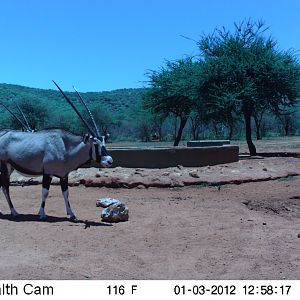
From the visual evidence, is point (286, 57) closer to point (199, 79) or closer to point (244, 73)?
point (244, 73)

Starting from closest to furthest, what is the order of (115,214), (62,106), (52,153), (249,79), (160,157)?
(115,214), (52,153), (160,157), (249,79), (62,106)

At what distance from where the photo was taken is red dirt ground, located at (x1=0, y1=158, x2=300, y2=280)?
20.5ft

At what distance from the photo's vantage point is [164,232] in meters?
8.49

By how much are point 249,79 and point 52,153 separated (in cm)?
1551

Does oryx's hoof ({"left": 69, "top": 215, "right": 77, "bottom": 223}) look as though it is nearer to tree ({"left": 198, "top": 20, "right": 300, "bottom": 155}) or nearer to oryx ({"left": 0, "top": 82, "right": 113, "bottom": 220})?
oryx ({"left": 0, "top": 82, "right": 113, "bottom": 220})

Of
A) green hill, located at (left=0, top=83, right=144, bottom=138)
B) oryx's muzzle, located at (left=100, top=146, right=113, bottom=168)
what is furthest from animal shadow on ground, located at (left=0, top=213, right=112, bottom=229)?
green hill, located at (left=0, top=83, right=144, bottom=138)

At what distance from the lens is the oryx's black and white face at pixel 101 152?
9.53 meters

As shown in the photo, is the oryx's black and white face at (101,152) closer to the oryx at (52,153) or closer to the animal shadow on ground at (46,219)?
the oryx at (52,153)

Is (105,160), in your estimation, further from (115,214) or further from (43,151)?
(43,151)

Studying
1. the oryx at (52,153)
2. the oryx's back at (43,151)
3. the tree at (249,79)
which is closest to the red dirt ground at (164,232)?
the oryx at (52,153)

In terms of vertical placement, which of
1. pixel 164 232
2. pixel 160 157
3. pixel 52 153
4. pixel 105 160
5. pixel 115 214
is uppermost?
pixel 52 153

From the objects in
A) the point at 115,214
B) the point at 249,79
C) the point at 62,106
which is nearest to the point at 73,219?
the point at 115,214
